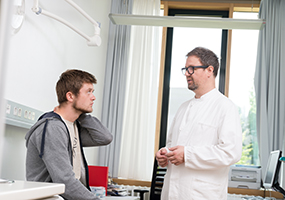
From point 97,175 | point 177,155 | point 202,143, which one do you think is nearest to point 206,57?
point 202,143

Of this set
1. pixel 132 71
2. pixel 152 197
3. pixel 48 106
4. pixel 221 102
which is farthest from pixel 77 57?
pixel 221 102

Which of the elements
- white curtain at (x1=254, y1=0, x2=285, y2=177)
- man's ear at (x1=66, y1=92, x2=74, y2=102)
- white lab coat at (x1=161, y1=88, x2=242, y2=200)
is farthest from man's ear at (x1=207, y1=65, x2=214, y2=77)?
white curtain at (x1=254, y1=0, x2=285, y2=177)

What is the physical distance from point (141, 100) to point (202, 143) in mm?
2234

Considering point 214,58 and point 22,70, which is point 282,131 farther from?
point 22,70

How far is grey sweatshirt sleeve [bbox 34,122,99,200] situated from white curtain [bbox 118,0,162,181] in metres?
2.35

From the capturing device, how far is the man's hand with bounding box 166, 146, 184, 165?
69.4 inches

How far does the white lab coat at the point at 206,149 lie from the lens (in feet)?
5.72

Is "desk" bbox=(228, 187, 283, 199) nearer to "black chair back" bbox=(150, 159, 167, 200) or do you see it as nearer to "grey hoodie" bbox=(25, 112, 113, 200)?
"black chair back" bbox=(150, 159, 167, 200)

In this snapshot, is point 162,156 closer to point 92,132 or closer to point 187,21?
point 92,132

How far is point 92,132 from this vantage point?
6.59 ft

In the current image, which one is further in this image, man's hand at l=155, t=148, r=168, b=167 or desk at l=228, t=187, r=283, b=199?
desk at l=228, t=187, r=283, b=199

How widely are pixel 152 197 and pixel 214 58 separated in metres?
1.66

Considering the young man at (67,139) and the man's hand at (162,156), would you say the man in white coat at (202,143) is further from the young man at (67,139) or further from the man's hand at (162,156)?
the young man at (67,139)

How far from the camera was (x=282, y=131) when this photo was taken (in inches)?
145
